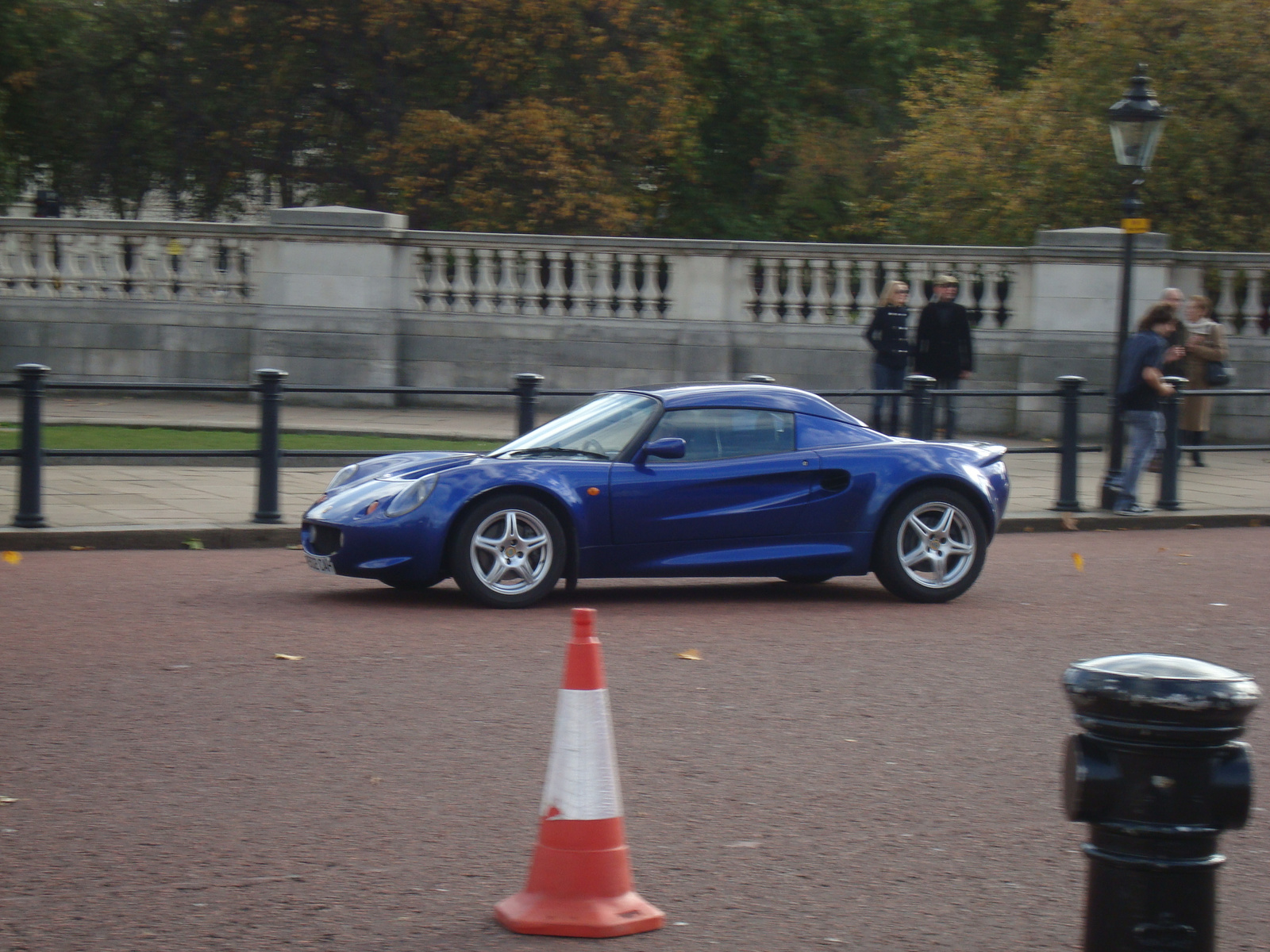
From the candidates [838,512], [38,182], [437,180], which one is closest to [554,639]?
[838,512]

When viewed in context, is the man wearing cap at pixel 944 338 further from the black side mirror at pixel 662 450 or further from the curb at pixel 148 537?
the black side mirror at pixel 662 450

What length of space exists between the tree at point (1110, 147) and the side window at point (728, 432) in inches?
598

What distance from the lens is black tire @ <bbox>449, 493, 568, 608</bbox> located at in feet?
28.6

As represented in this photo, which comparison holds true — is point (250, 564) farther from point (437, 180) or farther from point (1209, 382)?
point (437, 180)

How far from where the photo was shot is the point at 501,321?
20.9m

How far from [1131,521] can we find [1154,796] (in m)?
11.2

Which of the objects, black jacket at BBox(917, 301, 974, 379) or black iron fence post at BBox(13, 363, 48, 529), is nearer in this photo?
black iron fence post at BBox(13, 363, 48, 529)

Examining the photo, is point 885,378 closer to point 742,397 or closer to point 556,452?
point 742,397

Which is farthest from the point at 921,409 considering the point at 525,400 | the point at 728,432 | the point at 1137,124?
the point at 728,432

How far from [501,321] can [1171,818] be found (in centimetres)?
1827

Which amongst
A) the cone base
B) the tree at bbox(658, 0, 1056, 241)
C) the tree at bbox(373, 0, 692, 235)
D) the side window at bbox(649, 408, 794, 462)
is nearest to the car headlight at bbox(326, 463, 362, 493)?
the side window at bbox(649, 408, 794, 462)

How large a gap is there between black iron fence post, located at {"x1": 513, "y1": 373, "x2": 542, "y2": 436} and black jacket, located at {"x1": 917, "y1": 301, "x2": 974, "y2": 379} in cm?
563

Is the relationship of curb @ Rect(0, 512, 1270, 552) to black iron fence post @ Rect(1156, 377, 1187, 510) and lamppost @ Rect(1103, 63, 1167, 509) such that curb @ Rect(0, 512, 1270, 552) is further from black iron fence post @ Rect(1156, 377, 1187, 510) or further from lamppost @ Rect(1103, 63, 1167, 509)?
black iron fence post @ Rect(1156, 377, 1187, 510)

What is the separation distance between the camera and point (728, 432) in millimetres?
9352
